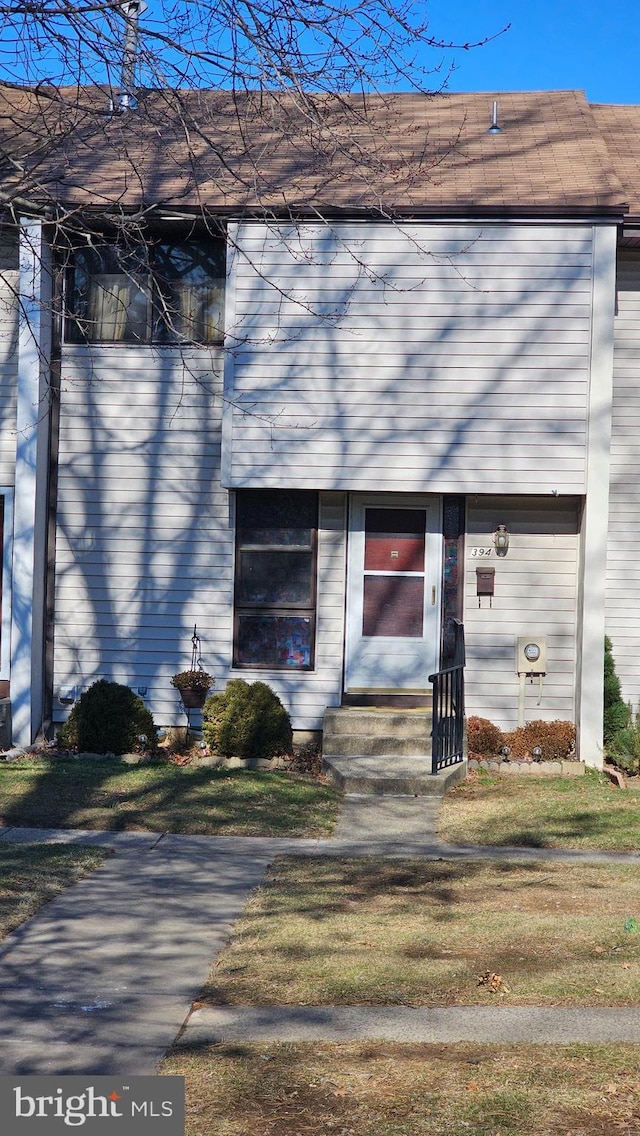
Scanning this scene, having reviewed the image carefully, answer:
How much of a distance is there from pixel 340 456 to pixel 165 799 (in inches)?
153

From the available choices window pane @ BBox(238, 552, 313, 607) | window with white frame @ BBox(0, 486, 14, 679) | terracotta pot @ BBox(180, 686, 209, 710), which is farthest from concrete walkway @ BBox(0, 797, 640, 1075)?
window with white frame @ BBox(0, 486, 14, 679)

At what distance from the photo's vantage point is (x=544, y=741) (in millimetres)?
11789

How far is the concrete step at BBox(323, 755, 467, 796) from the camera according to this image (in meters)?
10.3

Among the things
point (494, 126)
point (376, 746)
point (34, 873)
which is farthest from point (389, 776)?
point (494, 126)

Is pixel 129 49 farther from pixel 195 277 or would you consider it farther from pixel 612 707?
pixel 612 707

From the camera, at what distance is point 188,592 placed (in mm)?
12234

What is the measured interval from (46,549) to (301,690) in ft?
9.97

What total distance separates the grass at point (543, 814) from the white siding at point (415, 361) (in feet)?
9.36

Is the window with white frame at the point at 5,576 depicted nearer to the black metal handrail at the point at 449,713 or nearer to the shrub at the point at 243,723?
the shrub at the point at 243,723

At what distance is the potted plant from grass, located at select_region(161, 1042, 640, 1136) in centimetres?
733

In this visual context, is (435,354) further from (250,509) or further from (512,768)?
(512,768)

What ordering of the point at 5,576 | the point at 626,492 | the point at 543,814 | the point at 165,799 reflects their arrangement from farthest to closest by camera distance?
the point at 626,492 → the point at 5,576 → the point at 165,799 → the point at 543,814

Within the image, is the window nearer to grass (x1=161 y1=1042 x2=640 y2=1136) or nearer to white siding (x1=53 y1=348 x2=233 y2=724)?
white siding (x1=53 y1=348 x2=233 y2=724)

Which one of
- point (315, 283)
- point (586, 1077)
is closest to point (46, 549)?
point (315, 283)
